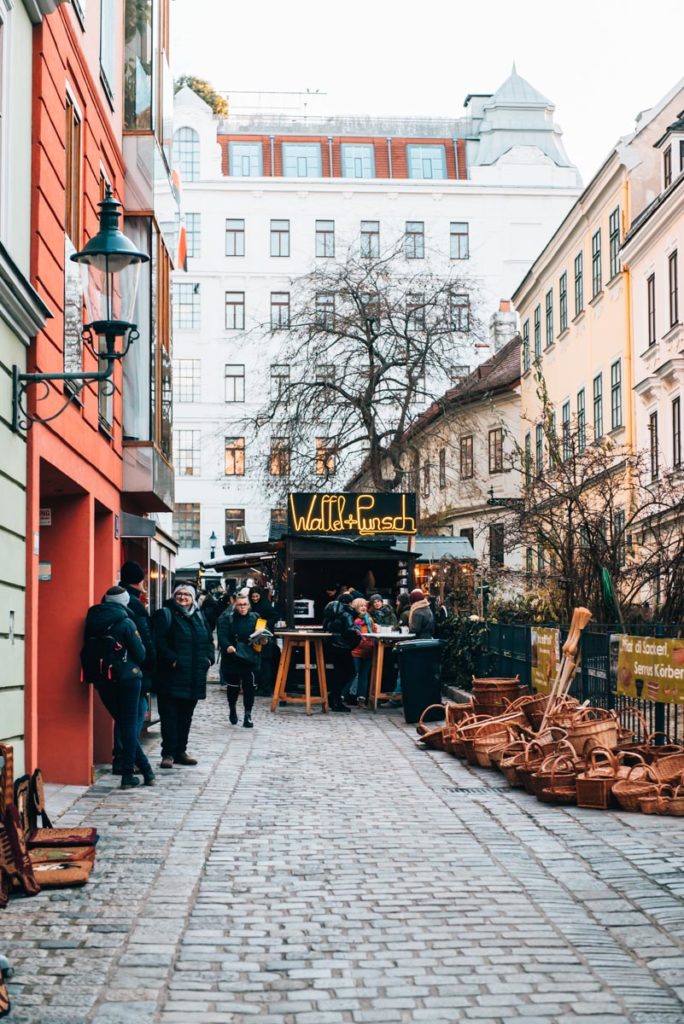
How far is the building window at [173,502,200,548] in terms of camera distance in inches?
2744

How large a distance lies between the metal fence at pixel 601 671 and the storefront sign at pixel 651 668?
0.50 feet

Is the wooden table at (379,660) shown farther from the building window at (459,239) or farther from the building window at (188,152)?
the building window at (188,152)

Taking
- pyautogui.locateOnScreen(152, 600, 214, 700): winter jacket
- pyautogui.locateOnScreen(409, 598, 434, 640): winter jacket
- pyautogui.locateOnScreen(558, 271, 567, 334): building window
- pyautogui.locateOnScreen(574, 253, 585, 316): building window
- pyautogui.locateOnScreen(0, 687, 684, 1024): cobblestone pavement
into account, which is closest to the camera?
pyautogui.locateOnScreen(0, 687, 684, 1024): cobblestone pavement

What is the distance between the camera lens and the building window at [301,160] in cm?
7519

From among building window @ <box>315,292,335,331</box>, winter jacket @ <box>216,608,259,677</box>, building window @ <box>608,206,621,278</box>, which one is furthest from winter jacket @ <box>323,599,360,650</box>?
building window @ <box>608,206,621,278</box>

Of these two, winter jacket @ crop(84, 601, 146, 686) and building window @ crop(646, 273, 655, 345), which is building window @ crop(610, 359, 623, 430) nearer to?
building window @ crop(646, 273, 655, 345)

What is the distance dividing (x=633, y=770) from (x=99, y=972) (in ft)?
20.6

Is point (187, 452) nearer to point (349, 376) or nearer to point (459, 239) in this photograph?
point (459, 239)

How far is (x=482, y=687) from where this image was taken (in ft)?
51.5

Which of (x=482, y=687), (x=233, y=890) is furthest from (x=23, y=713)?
(x=482, y=687)

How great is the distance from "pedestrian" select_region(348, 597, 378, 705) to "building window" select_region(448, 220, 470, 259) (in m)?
54.1

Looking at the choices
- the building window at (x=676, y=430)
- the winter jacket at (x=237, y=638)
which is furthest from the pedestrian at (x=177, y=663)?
the building window at (x=676, y=430)

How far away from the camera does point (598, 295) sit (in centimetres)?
3725

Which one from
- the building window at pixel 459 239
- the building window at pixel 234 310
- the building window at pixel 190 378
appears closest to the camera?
the building window at pixel 190 378
